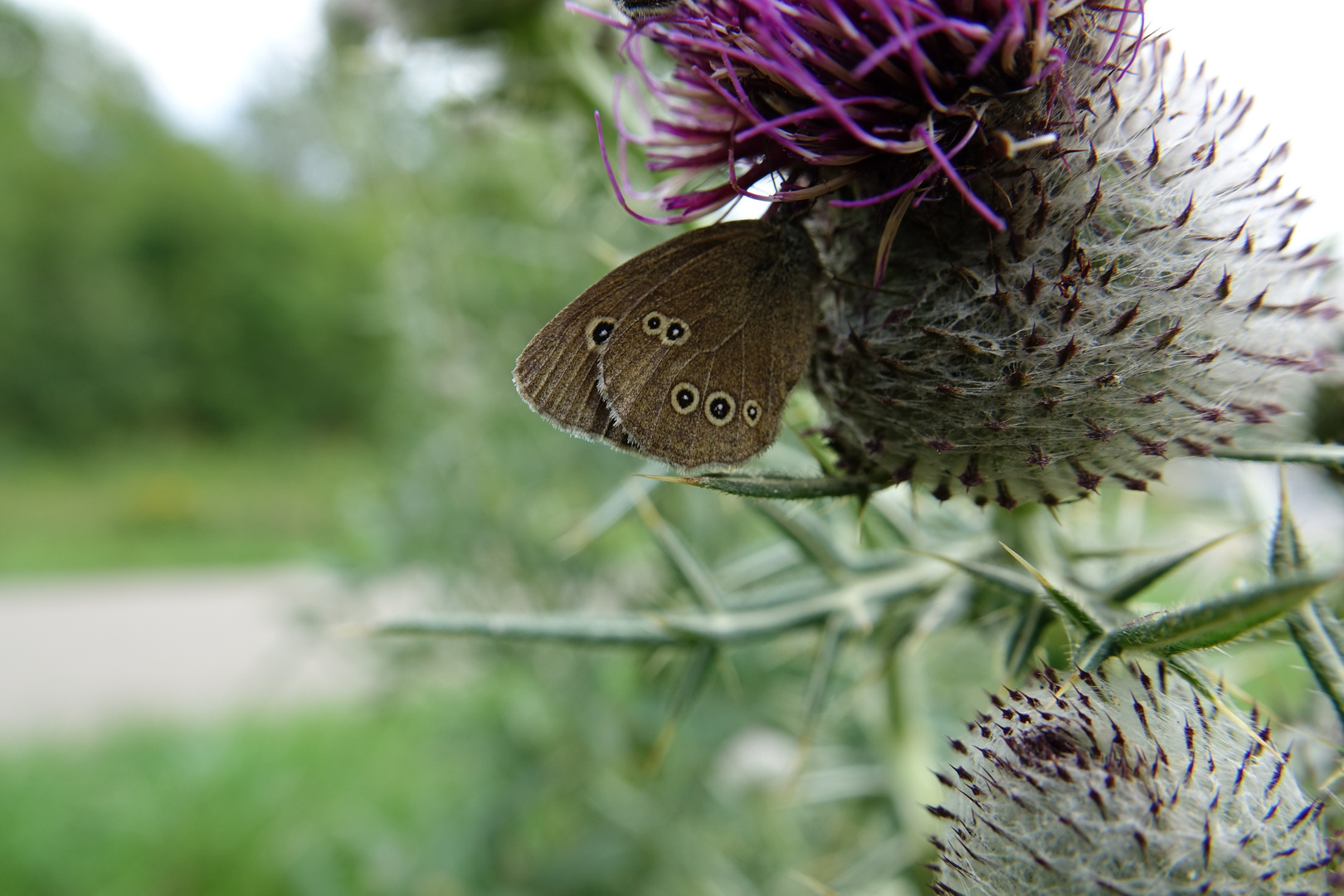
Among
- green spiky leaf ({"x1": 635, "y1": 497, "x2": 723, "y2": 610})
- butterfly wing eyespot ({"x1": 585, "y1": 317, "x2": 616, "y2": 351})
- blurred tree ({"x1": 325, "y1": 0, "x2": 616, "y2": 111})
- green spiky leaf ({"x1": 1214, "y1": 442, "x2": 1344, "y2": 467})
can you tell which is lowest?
green spiky leaf ({"x1": 635, "y1": 497, "x2": 723, "y2": 610})

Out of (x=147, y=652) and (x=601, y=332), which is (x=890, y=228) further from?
(x=147, y=652)

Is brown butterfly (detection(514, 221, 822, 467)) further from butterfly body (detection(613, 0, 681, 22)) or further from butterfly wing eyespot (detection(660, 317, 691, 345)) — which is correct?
butterfly body (detection(613, 0, 681, 22))

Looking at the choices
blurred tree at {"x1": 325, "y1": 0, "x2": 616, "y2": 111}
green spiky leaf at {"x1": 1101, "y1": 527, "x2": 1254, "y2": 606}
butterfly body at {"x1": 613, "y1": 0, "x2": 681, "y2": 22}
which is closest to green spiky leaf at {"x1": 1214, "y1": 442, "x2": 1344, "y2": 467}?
green spiky leaf at {"x1": 1101, "y1": 527, "x2": 1254, "y2": 606}

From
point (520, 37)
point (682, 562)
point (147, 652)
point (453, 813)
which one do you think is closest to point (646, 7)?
point (682, 562)

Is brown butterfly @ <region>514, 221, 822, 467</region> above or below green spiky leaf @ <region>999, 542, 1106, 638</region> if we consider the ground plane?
above

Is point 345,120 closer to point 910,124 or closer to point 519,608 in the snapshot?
point 519,608

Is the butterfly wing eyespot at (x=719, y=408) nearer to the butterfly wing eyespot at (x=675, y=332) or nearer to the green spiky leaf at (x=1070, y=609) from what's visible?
the butterfly wing eyespot at (x=675, y=332)
